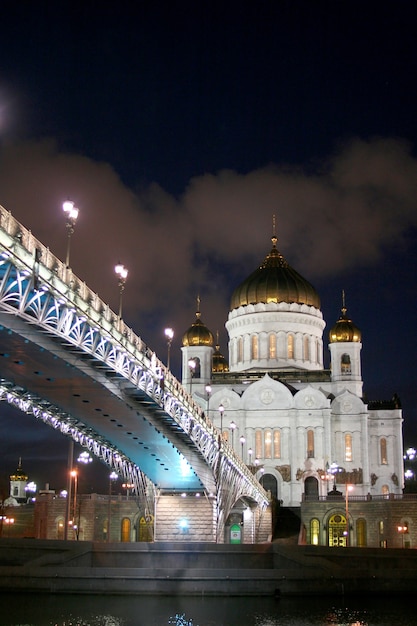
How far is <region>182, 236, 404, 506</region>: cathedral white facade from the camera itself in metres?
86.8

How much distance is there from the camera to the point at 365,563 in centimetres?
4931

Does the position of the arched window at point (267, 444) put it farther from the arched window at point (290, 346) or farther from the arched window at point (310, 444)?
the arched window at point (290, 346)

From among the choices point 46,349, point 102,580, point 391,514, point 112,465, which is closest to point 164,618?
point 102,580

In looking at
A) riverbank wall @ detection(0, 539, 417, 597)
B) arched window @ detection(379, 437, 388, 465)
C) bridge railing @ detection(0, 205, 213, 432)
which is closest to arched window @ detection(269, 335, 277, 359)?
arched window @ detection(379, 437, 388, 465)

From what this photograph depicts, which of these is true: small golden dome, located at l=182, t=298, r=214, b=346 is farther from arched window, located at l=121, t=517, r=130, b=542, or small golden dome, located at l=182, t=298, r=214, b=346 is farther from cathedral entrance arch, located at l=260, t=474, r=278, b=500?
arched window, located at l=121, t=517, r=130, b=542

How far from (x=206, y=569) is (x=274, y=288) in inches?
2019

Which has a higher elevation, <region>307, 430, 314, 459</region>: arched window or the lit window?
the lit window

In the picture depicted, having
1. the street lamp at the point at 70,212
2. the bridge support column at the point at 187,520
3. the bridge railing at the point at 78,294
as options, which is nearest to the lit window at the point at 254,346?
the bridge support column at the point at 187,520

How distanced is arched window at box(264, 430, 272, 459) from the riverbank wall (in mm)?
36330

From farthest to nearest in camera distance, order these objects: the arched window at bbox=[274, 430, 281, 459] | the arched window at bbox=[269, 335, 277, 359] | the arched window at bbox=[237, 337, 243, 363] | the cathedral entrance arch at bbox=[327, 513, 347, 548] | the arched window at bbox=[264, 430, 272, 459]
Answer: the arched window at bbox=[237, 337, 243, 363]
the arched window at bbox=[269, 335, 277, 359]
the arched window at bbox=[264, 430, 272, 459]
the arched window at bbox=[274, 430, 281, 459]
the cathedral entrance arch at bbox=[327, 513, 347, 548]

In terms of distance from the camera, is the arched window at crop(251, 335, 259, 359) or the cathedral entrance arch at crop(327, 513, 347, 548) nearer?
the cathedral entrance arch at crop(327, 513, 347, 548)

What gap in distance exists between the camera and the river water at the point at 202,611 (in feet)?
124

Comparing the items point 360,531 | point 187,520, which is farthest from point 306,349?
point 187,520

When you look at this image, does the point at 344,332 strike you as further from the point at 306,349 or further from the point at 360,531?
the point at 360,531
